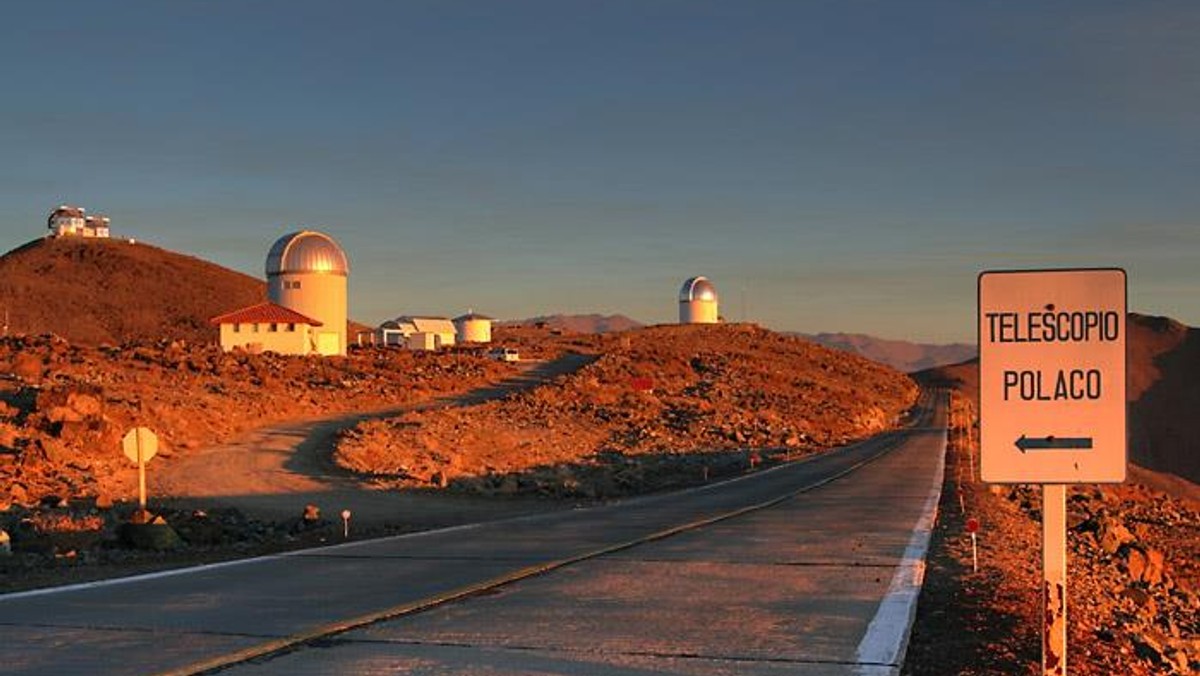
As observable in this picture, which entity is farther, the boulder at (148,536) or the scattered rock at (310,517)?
the scattered rock at (310,517)

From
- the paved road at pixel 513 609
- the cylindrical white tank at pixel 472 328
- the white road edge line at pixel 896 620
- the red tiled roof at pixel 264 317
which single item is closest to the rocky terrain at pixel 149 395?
the red tiled roof at pixel 264 317

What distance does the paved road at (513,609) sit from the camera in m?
8.49

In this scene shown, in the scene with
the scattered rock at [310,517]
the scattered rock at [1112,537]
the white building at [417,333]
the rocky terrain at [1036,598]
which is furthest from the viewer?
the white building at [417,333]

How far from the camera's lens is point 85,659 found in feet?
27.7

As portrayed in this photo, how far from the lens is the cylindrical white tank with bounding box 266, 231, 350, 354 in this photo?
64.8 metres

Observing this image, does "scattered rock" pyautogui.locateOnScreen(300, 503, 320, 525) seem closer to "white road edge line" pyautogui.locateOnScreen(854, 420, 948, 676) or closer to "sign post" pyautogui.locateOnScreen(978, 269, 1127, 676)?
"white road edge line" pyautogui.locateOnScreen(854, 420, 948, 676)

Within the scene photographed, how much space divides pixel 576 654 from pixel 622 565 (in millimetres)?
5660

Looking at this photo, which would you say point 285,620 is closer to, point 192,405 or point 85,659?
point 85,659

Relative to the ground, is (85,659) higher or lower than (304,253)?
lower

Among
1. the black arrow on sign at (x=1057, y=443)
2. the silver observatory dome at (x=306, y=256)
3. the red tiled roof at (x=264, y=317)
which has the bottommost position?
the black arrow on sign at (x=1057, y=443)

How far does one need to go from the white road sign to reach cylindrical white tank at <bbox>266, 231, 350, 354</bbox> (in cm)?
6032

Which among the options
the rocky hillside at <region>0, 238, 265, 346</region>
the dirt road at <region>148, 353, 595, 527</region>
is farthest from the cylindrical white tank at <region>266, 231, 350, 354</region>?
the rocky hillside at <region>0, 238, 265, 346</region>

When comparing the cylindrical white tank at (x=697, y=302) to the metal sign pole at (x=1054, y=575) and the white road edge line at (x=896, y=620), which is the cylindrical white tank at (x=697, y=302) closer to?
the white road edge line at (x=896, y=620)

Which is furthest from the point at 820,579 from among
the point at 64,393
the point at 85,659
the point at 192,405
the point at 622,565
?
the point at 192,405
